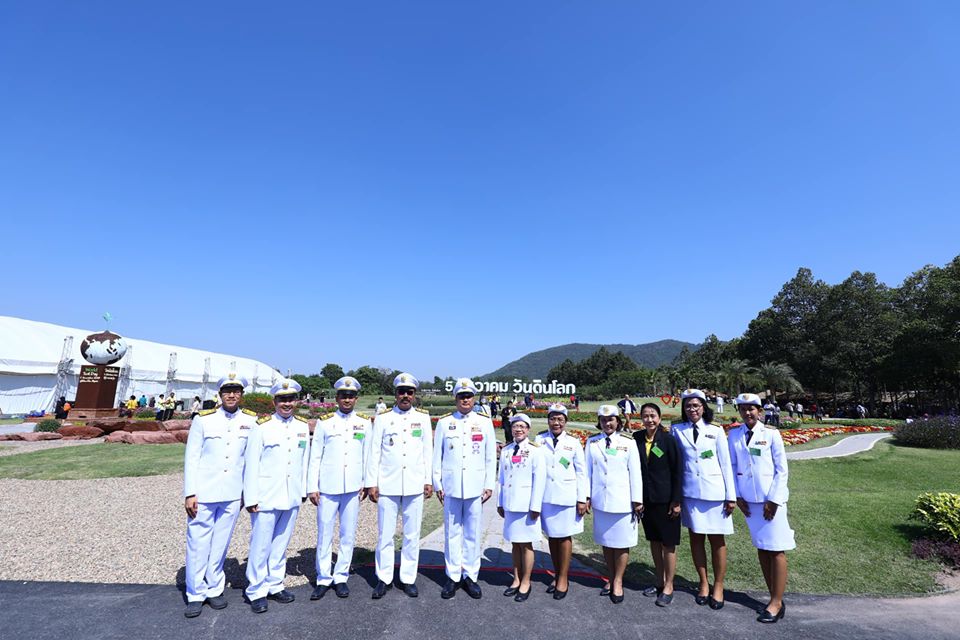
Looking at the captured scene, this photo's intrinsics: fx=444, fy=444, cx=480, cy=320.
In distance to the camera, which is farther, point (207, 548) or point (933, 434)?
point (933, 434)

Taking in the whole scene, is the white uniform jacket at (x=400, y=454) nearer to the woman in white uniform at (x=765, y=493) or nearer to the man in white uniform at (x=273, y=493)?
the man in white uniform at (x=273, y=493)

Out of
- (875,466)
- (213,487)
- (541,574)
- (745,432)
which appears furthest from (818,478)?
(213,487)

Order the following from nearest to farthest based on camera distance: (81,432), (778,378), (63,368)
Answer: (81,432) < (63,368) < (778,378)

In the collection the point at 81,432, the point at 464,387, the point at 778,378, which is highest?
the point at 778,378

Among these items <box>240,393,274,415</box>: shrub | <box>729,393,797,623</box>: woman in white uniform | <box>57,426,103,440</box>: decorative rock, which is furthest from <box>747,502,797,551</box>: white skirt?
<box>240,393,274,415</box>: shrub

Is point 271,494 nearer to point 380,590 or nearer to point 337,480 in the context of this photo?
point 337,480

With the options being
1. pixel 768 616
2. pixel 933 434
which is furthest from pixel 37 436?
pixel 933 434

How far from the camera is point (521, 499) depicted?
4996 millimetres

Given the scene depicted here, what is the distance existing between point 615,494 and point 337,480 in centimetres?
309

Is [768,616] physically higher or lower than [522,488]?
lower

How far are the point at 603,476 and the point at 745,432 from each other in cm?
162

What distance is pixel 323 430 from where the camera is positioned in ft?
16.8

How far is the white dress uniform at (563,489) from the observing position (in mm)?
4906

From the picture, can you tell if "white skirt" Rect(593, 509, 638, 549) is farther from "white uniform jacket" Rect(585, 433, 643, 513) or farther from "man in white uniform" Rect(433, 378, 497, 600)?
"man in white uniform" Rect(433, 378, 497, 600)
